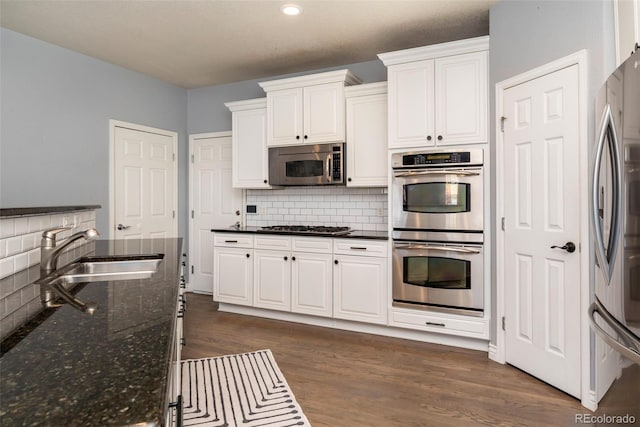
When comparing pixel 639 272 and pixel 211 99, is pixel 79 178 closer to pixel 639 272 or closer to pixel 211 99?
pixel 211 99

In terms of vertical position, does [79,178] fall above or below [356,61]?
below

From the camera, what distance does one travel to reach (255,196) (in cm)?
474

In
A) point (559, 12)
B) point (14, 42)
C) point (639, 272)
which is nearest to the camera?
point (639, 272)

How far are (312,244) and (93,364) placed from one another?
3.00m

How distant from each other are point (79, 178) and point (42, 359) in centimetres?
366

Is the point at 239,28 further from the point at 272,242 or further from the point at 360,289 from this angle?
the point at 360,289

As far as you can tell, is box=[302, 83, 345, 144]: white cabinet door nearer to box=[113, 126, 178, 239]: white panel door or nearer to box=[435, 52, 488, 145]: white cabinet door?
box=[435, 52, 488, 145]: white cabinet door

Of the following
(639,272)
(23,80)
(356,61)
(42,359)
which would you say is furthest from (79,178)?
(639,272)

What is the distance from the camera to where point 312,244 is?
3676 mm

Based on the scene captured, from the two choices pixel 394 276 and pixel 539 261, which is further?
pixel 394 276

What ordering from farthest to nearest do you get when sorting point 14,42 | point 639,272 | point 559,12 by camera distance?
point 14,42 → point 559,12 → point 639,272

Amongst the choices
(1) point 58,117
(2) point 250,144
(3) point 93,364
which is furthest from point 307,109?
(3) point 93,364

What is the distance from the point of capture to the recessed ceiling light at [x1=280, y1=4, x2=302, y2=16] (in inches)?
116

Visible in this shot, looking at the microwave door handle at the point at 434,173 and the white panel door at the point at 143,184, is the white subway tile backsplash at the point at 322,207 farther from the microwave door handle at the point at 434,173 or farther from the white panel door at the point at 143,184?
the white panel door at the point at 143,184
